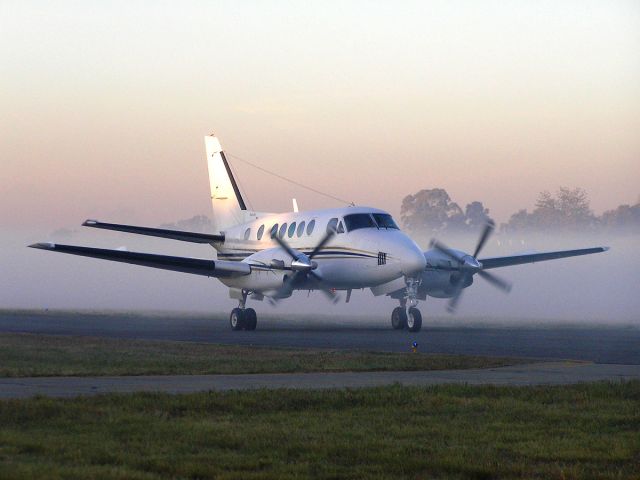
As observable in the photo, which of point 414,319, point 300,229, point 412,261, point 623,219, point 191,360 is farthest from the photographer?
point 623,219

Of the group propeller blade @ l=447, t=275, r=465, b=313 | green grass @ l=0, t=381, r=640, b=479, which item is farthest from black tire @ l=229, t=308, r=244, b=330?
green grass @ l=0, t=381, r=640, b=479

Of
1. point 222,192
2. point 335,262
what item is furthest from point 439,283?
point 222,192

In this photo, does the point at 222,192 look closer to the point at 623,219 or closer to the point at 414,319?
the point at 414,319

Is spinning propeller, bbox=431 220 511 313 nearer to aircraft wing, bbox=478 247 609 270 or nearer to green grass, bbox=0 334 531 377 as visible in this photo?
aircraft wing, bbox=478 247 609 270

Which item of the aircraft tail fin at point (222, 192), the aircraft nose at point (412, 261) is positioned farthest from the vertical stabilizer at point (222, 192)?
the aircraft nose at point (412, 261)

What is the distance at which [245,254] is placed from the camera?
44906 millimetres

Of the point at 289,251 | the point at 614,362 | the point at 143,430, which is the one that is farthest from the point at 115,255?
the point at 143,430

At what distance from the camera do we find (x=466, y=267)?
4056 centimetres

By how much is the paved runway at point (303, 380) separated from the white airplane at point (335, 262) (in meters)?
16.4

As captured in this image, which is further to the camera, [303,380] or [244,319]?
[244,319]

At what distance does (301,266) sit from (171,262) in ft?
16.2

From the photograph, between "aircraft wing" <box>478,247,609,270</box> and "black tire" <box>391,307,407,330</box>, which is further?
"aircraft wing" <box>478,247,609,270</box>

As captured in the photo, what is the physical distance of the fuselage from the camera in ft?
126

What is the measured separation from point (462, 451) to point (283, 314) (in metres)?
51.3
